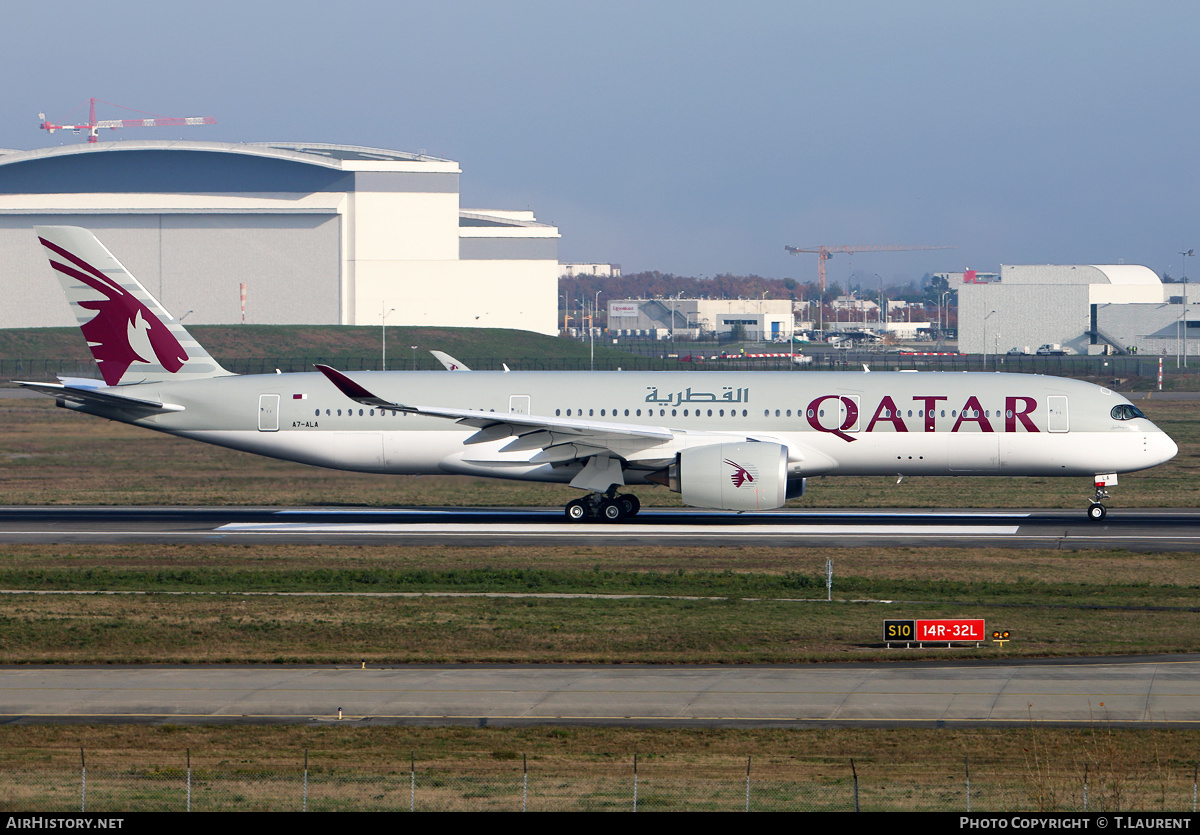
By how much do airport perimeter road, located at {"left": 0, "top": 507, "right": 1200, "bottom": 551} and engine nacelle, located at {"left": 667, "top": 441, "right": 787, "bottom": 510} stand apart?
3.75 ft

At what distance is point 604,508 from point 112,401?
16700 millimetres

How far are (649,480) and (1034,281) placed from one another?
167 meters

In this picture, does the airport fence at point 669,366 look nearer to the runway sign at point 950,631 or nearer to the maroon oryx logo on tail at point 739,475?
the maroon oryx logo on tail at point 739,475

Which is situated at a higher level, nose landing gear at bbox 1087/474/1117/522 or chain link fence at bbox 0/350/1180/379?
chain link fence at bbox 0/350/1180/379

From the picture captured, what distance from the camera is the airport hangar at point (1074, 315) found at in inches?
6550

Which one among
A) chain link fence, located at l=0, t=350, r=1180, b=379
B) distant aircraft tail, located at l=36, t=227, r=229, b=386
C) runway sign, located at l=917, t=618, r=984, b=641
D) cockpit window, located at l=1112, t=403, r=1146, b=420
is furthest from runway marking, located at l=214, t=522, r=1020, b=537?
chain link fence, located at l=0, t=350, r=1180, b=379

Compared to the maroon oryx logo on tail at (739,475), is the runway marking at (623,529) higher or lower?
lower

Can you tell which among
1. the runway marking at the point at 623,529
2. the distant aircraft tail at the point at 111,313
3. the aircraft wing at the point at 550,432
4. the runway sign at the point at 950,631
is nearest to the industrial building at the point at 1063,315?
the runway marking at the point at 623,529

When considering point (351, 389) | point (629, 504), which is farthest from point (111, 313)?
point (629, 504)

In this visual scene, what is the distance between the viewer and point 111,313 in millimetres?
45906

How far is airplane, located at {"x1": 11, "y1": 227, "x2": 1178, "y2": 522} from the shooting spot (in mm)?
42750

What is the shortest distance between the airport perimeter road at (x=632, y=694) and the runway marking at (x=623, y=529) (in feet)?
54.2

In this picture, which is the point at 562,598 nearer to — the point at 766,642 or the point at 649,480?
the point at 766,642

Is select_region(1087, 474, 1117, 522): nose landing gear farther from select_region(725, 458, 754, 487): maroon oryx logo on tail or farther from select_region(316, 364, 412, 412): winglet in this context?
select_region(316, 364, 412, 412): winglet
